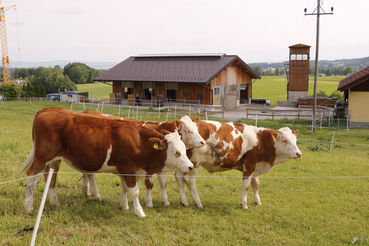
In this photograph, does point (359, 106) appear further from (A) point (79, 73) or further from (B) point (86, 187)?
(A) point (79, 73)

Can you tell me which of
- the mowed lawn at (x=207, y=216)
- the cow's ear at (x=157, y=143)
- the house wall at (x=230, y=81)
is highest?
Result: the house wall at (x=230, y=81)

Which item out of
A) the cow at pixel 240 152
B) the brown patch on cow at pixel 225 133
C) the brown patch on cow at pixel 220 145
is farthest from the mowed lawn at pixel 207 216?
the brown patch on cow at pixel 225 133

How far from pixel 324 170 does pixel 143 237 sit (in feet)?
24.5

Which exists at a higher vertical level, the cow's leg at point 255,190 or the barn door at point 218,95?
the barn door at point 218,95

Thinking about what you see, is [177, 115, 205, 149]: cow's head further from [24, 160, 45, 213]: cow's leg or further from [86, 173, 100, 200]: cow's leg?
[24, 160, 45, 213]: cow's leg

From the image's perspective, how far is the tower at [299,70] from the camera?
1606 inches

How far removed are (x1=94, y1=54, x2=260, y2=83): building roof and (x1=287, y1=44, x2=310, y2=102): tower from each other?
6426 mm

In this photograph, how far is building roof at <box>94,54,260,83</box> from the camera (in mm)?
31000

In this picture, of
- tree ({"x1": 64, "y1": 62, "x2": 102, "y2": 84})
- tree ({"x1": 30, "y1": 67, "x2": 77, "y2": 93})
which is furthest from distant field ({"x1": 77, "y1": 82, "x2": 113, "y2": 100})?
tree ({"x1": 64, "y1": 62, "x2": 102, "y2": 84})

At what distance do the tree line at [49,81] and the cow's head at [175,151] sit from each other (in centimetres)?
4074

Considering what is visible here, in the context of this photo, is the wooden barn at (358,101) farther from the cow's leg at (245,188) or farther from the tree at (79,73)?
the tree at (79,73)

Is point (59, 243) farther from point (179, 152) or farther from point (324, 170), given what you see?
point (324, 170)

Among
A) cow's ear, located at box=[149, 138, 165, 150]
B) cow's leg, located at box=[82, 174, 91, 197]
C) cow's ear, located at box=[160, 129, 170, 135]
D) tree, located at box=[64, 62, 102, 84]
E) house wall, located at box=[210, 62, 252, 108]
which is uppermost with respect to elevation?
tree, located at box=[64, 62, 102, 84]

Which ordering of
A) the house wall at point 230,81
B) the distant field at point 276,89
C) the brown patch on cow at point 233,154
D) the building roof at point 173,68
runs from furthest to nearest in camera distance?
the distant field at point 276,89 < the house wall at point 230,81 < the building roof at point 173,68 < the brown patch on cow at point 233,154
